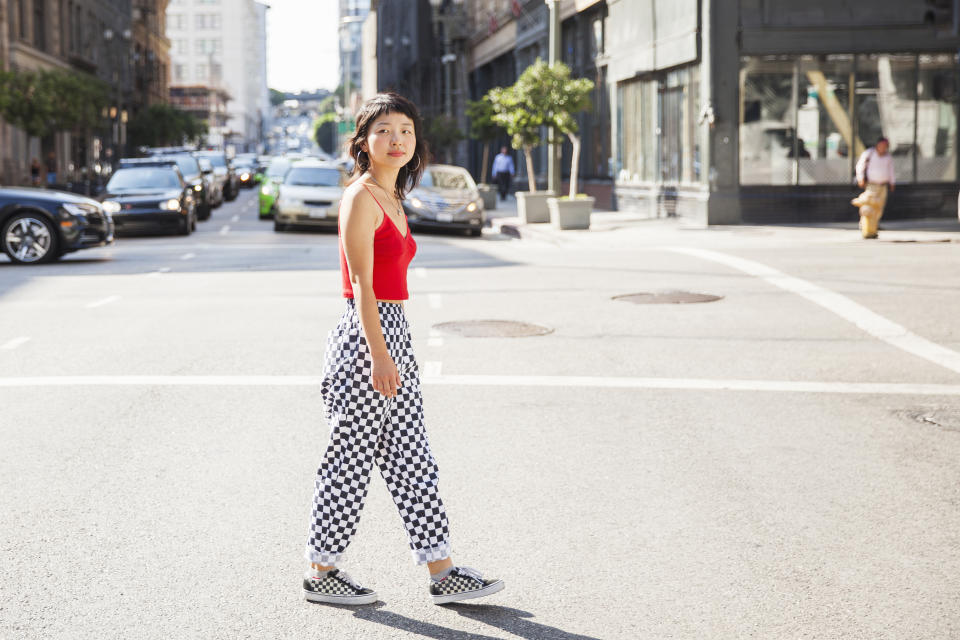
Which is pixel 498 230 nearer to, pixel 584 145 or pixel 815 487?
pixel 584 145

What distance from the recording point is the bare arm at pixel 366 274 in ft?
14.1

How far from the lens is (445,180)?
30.2 m

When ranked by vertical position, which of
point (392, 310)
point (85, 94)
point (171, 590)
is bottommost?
point (171, 590)

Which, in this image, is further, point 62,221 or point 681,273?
point 62,221

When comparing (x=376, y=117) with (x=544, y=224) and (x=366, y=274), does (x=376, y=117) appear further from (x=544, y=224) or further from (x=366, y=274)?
(x=544, y=224)

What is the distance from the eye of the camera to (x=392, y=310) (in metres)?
4.48

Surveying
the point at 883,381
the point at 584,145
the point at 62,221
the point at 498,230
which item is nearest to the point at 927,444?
the point at 883,381

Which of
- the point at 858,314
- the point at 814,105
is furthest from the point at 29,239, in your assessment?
the point at 814,105

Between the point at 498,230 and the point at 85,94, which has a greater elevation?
the point at 85,94

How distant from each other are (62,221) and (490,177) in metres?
39.1

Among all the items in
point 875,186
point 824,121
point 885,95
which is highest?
point 885,95

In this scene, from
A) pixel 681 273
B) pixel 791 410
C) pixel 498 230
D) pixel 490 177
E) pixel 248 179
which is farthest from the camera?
pixel 248 179

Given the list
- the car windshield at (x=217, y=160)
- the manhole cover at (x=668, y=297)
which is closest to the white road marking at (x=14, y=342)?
the manhole cover at (x=668, y=297)

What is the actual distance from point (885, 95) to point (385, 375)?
25.6m
